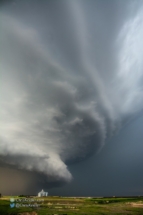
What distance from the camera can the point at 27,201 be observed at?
14922mm

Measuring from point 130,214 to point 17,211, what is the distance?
12.4 meters

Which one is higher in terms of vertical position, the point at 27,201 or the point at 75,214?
the point at 27,201

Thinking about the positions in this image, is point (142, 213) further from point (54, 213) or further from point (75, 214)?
point (54, 213)

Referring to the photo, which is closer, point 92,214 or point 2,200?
point 2,200

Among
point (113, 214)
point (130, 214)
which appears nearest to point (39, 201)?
point (113, 214)

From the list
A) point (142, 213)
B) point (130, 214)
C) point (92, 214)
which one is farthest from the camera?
point (142, 213)

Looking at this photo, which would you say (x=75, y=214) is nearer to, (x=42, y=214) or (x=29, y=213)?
(x=42, y=214)

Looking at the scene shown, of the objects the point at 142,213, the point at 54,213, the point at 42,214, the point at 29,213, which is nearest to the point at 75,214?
the point at 54,213

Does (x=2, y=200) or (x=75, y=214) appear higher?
(x=2, y=200)

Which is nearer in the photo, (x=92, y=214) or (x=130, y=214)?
(x=92, y=214)

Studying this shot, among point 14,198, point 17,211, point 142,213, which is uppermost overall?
point 14,198

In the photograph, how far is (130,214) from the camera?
63.7ft

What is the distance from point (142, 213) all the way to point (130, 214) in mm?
2572

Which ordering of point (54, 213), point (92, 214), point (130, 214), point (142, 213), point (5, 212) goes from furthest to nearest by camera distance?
1. point (142, 213)
2. point (130, 214)
3. point (92, 214)
4. point (54, 213)
5. point (5, 212)
